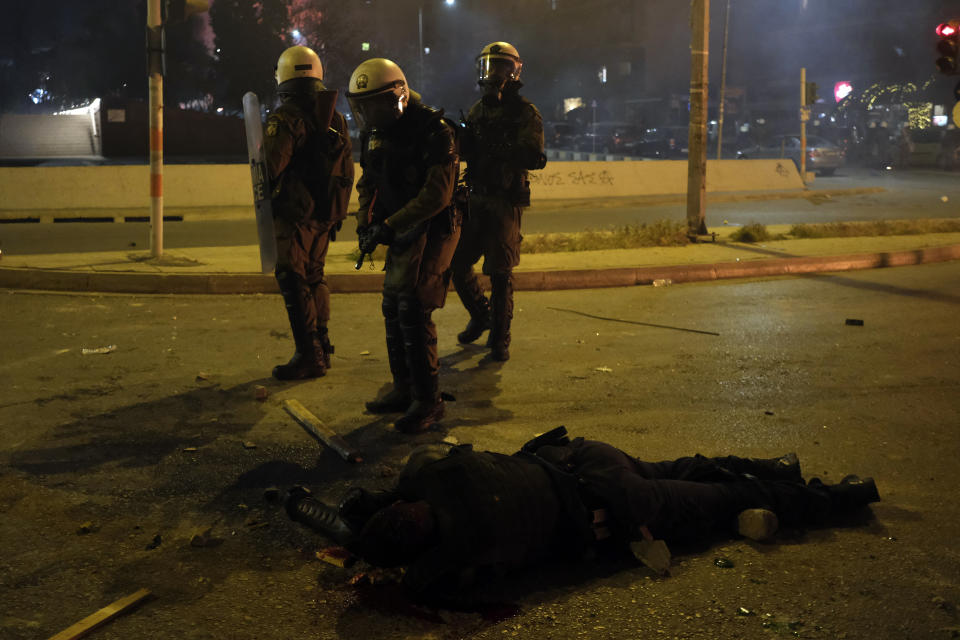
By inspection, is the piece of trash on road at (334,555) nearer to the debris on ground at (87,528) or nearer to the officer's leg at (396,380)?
the debris on ground at (87,528)

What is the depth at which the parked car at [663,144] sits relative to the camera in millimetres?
37781

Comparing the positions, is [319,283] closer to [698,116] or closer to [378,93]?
[378,93]

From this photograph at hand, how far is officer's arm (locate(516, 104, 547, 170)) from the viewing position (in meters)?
6.59

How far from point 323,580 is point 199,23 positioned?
1912 inches

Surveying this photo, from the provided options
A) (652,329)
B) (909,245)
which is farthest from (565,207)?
(652,329)

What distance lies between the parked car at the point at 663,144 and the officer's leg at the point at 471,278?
31368 millimetres

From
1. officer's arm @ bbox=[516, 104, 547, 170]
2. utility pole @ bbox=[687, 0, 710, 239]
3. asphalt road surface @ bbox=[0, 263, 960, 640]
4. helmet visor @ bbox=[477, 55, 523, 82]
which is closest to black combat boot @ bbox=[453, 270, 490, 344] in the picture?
asphalt road surface @ bbox=[0, 263, 960, 640]

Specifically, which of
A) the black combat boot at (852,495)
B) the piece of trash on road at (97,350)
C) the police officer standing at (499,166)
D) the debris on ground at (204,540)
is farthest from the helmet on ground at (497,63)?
the debris on ground at (204,540)

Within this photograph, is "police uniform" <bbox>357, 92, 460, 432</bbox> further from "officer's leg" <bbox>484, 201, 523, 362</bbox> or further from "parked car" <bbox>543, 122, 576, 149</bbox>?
"parked car" <bbox>543, 122, 576, 149</bbox>

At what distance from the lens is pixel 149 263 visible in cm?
1037

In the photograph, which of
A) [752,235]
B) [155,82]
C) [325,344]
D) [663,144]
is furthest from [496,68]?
[663,144]

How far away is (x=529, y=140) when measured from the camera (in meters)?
6.59

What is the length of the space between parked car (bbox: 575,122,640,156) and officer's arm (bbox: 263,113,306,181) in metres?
33.4

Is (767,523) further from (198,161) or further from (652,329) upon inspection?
(198,161)
